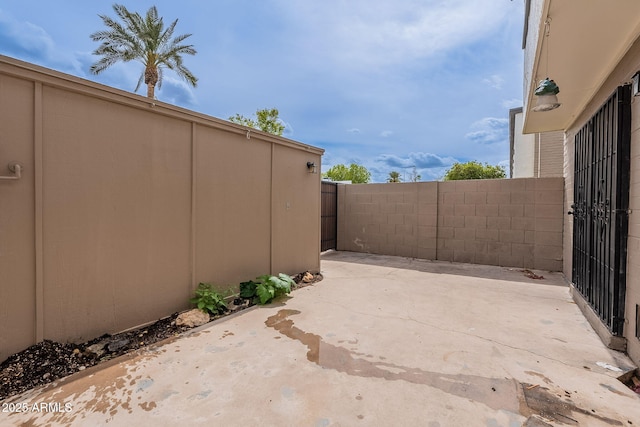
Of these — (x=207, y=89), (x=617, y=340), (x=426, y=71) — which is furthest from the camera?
(x=207, y=89)

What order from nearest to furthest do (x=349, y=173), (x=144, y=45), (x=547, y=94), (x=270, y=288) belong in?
1. (x=547, y=94)
2. (x=270, y=288)
3. (x=144, y=45)
4. (x=349, y=173)

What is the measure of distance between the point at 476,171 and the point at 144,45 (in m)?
20.2

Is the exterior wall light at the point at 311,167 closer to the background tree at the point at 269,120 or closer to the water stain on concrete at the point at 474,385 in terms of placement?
the water stain on concrete at the point at 474,385

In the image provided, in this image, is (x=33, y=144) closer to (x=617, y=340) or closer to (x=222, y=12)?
(x=222, y=12)

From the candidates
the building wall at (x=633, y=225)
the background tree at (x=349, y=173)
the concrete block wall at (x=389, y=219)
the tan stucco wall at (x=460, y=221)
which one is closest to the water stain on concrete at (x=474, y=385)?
the building wall at (x=633, y=225)

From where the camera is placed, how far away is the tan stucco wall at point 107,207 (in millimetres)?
2262

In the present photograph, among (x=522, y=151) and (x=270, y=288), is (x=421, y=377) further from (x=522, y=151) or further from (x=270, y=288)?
(x=522, y=151)

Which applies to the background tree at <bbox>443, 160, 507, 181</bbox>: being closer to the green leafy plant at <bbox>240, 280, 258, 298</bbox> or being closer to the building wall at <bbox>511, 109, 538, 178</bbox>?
the building wall at <bbox>511, 109, 538, 178</bbox>

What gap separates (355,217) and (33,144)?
23.4 ft

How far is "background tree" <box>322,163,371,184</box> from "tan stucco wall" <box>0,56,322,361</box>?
88.6 ft

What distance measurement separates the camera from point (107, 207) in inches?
109

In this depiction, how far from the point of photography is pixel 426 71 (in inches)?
325

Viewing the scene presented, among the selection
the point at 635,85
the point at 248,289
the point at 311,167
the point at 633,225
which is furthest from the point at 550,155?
the point at 248,289

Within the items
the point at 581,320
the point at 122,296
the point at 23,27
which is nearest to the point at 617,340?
the point at 581,320
